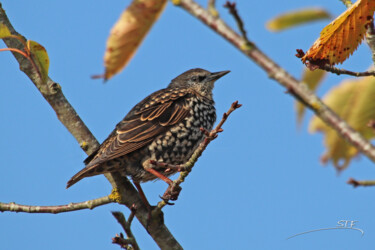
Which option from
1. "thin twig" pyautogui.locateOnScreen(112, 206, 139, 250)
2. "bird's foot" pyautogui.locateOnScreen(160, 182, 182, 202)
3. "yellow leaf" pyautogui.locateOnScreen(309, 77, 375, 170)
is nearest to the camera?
"thin twig" pyautogui.locateOnScreen(112, 206, 139, 250)

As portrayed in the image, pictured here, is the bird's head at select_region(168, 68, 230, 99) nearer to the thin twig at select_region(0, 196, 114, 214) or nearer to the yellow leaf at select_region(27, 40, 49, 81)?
the thin twig at select_region(0, 196, 114, 214)

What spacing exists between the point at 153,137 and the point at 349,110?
8.06ft

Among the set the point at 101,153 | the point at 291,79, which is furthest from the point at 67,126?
the point at 291,79

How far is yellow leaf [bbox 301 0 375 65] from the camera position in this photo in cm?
261

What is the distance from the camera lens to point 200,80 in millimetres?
6996

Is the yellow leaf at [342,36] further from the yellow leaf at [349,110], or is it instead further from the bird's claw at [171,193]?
the bird's claw at [171,193]

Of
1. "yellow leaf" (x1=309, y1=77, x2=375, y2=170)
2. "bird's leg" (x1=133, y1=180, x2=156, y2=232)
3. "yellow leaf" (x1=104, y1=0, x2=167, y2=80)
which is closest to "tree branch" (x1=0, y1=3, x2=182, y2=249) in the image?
"bird's leg" (x1=133, y1=180, x2=156, y2=232)

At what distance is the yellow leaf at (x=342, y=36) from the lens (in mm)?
2613

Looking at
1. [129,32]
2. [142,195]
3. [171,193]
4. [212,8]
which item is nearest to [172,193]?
[171,193]

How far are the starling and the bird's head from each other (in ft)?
2.42

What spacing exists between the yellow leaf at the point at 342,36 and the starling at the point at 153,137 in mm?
2572

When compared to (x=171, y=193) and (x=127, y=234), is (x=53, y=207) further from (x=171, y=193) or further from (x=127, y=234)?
(x=127, y=234)

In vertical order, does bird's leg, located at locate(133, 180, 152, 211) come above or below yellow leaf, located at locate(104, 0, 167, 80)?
above

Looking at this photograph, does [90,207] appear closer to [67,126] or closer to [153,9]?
[67,126]
